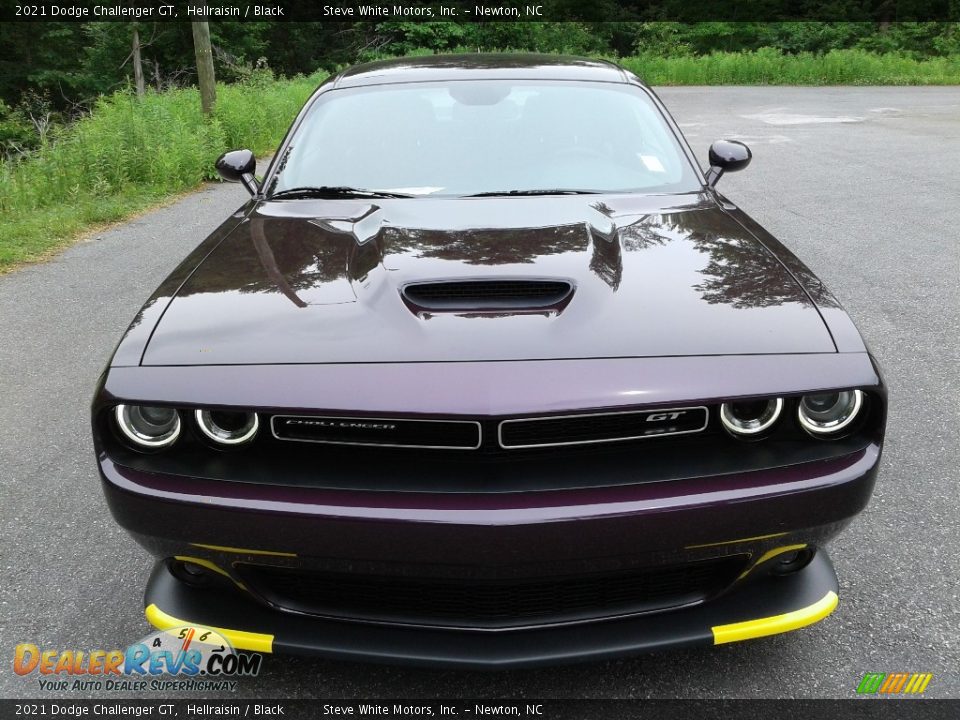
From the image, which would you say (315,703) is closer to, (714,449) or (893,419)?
(714,449)

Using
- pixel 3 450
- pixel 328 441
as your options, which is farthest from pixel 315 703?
pixel 3 450

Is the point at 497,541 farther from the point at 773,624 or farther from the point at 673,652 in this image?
the point at 673,652

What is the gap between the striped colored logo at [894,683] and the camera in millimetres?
2043

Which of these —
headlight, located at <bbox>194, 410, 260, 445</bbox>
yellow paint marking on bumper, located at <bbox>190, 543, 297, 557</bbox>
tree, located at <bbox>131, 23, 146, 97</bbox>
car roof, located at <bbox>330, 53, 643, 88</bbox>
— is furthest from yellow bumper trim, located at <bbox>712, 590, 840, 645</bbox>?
tree, located at <bbox>131, 23, 146, 97</bbox>

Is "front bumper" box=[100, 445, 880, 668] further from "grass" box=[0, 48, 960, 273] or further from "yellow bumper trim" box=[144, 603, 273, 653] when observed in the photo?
"grass" box=[0, 48, 960, 273]

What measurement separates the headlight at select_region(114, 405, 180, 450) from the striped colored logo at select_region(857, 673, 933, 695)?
1.77m

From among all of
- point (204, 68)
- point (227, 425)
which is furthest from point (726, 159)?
point (204, 68)

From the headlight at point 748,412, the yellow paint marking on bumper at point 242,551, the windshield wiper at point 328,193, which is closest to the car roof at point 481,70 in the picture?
the windshield wiper at point 328,193

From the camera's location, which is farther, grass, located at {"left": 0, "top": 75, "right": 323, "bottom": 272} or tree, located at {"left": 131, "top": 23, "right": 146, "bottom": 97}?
tree, located at {"left": 131, "top": 23, "right": 146, "bottom": 97}

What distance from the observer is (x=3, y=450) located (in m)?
3.38

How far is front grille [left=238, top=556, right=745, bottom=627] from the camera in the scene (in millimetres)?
1814

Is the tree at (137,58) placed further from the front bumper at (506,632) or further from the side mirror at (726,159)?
the front bumper at (506,632)

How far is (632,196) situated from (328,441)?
1544 millimetres

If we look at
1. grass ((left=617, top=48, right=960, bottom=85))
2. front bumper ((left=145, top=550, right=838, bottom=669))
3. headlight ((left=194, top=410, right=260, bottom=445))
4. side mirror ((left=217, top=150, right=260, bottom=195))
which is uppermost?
side mirror ((left=217, top=150, right=260, bottom=195))
